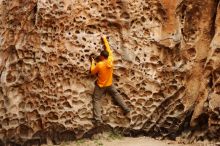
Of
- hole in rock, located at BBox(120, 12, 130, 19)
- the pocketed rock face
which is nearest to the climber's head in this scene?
the pocketed rock face

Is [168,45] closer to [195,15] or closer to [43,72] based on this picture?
[195,15]

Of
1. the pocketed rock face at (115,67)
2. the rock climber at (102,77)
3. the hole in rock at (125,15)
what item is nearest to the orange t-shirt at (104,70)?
the rock climber at (102,77)

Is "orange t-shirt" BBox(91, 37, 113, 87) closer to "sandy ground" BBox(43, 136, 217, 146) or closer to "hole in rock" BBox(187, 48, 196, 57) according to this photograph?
"sandy ground" BBox(43, 136, 217, 146)

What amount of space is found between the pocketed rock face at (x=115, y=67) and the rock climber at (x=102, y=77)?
10 centimetres

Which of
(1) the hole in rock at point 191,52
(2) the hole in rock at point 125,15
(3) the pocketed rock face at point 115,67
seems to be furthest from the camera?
(1) the hole in rock at point 191,52

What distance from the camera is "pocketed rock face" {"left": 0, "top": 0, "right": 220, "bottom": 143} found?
664cm

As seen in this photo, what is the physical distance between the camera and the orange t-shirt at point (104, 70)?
6.68 m

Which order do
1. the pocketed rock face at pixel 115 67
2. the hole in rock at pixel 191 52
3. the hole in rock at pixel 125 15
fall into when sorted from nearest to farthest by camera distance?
the pocketed rock face at pixel 115 67 < the hole in rock at pixel 125 15 < the hole in rock at pixel 191 52

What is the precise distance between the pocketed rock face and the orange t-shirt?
12cm

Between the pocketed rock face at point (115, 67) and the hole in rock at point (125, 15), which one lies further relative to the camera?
the hole in rock at point (125, 15)

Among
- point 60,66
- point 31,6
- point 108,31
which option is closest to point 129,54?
point 108,31

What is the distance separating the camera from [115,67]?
22.6 feet

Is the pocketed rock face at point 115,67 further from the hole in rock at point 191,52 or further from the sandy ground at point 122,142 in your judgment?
the sandy ground at point 122,142

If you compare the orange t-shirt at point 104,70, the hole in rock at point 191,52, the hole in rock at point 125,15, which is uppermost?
the hole in rock at point 125,15
